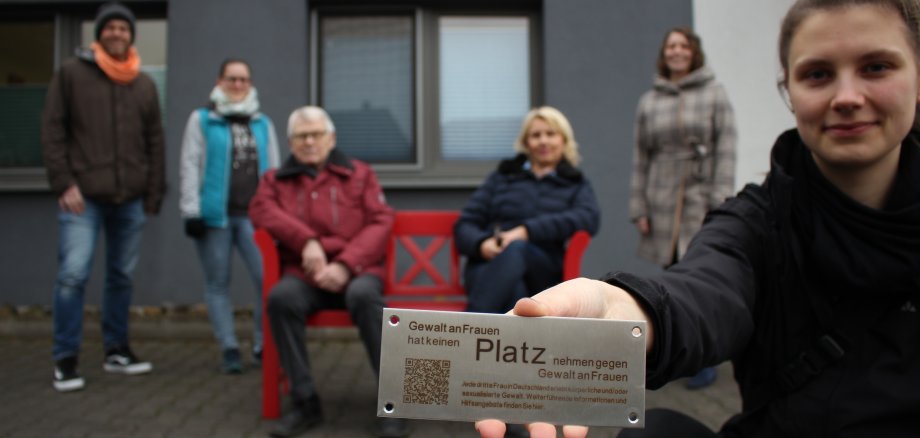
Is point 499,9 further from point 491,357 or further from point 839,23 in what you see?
point 491,357

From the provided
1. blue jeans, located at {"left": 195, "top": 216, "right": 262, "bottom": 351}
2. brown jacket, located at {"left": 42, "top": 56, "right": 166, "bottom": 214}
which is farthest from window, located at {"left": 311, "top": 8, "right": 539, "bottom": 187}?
brown jacket, located at {"left": 42, "top": 56, "right": 166, "bottom": 214}

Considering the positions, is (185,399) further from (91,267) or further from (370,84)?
(370,84)

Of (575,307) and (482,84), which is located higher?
(482,84)

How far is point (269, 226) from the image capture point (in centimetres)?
427

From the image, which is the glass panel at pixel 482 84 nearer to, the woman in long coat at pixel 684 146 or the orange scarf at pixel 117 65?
the woman in long coat at pixel 684 146

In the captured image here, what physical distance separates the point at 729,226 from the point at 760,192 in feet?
0.35

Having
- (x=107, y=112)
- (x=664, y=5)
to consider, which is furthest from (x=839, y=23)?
(x=664, y=5)

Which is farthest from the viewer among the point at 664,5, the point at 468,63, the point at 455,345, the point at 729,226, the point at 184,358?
the point at 468,63

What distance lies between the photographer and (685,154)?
4703 mm

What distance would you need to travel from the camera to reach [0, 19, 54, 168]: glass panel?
7.22 m

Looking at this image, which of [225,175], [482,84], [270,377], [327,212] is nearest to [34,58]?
[225,175]

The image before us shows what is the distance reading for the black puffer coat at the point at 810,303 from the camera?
1.35 m

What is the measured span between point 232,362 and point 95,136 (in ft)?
5.63

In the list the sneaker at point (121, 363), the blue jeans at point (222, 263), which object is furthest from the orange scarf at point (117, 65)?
the sneaker at point (121, 363)
